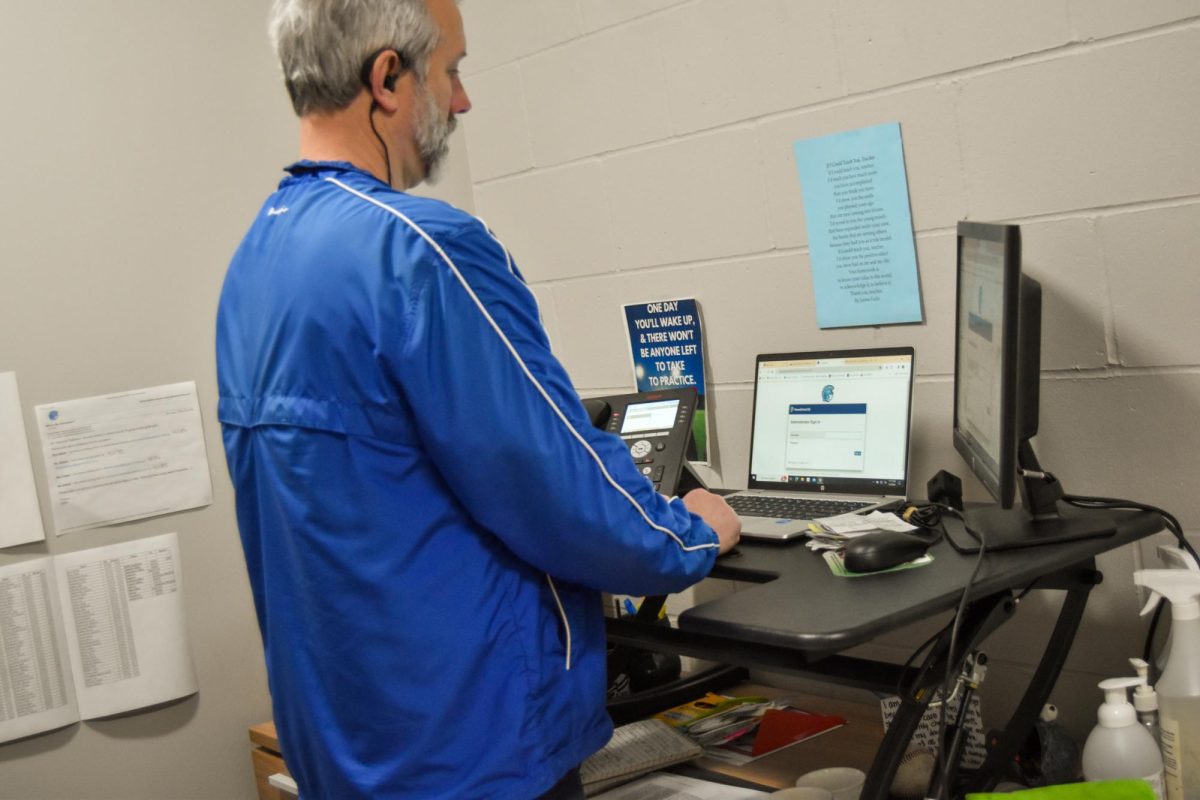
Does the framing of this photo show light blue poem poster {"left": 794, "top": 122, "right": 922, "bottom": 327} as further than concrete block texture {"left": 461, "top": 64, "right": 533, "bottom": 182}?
No

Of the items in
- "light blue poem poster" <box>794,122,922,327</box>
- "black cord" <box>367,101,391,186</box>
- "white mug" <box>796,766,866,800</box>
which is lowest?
"white mug" <box>796,766,866,800</box>

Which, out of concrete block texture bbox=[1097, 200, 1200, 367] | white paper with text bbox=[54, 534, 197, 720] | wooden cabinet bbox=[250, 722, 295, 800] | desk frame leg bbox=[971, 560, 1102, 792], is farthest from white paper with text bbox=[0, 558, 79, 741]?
concrete block texture bbox=[1097, 200, 1200, 367]

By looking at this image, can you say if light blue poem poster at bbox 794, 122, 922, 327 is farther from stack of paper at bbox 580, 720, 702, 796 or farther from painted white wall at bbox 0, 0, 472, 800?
painted white wall at bbox 0, 0, 472, 800

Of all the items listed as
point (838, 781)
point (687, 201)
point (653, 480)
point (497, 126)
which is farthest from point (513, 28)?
point (838, 781)

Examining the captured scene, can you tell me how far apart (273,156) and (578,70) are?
695mm

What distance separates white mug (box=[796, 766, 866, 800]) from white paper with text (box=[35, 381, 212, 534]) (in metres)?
1.37

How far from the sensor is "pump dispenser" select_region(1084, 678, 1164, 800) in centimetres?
140

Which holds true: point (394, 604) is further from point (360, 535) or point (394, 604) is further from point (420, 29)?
point (420, 29)

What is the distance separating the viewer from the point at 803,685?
7.28 feet

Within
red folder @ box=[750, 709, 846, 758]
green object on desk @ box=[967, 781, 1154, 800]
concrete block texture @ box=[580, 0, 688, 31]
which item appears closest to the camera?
green object on desk @ box=[967, 781, 1154, 800]

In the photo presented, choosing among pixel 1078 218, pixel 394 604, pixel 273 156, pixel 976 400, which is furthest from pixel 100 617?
pixel 1078 218

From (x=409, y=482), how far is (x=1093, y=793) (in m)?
0.86

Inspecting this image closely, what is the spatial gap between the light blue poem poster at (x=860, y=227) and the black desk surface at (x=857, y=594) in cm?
54

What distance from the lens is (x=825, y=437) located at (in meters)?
1.98
